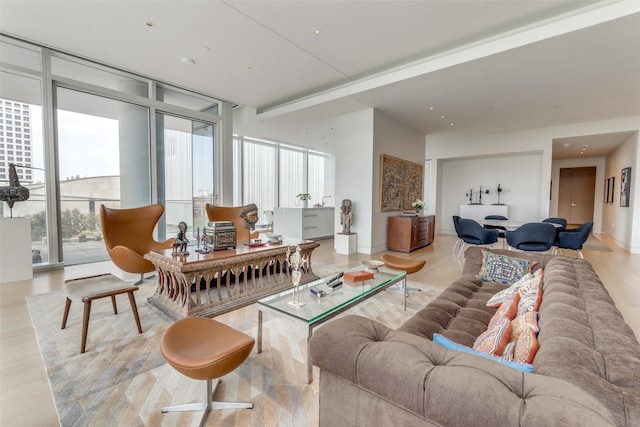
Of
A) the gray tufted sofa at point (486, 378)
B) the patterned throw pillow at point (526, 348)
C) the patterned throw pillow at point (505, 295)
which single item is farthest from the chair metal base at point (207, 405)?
the patterned throw pillow at point (505, 295)

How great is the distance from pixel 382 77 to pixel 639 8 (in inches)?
111

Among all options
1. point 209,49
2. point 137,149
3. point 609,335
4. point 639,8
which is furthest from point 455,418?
point 137,149

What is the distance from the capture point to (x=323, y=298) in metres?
2.19

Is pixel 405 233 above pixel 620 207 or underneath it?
underneath

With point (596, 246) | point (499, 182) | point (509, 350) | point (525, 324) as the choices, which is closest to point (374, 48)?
point (525, 324)

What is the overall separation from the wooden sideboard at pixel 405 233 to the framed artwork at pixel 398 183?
Answer: 40 cm

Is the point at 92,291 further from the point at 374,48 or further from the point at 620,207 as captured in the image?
the point at 620,207

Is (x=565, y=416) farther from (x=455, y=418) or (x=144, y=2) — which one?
(x=144, y=2)

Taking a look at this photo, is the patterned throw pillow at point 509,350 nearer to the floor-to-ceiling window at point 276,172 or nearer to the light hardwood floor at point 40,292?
the light hardwood floor at point 40,292

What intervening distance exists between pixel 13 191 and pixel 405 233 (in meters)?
6.58

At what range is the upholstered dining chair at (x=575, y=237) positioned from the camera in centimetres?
477

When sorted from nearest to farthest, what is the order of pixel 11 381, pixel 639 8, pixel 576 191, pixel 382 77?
pixel 11 381
pixel 639 8
pixel 382 77
pixel 576 191

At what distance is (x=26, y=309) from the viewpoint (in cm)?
299

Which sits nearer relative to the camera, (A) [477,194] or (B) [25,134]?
(B) [25,134]
